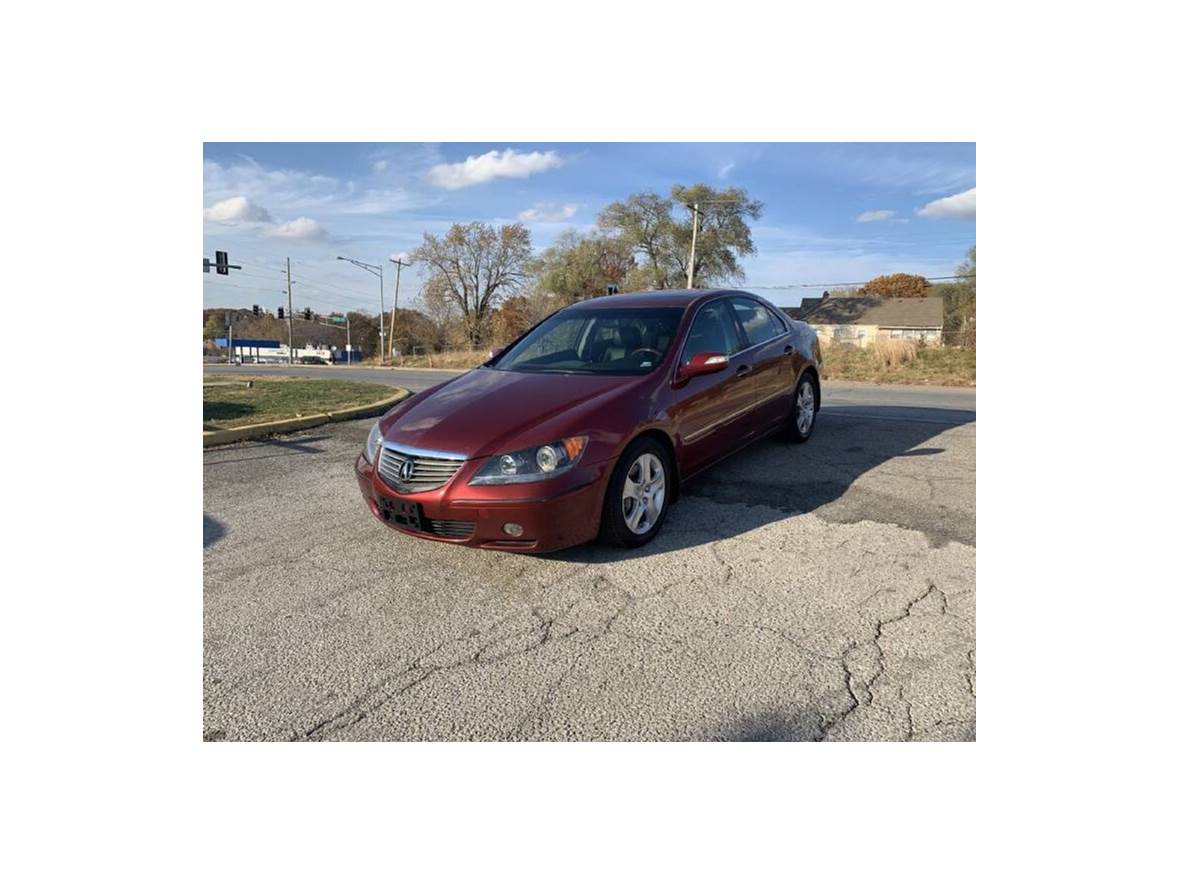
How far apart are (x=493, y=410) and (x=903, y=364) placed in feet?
56.8

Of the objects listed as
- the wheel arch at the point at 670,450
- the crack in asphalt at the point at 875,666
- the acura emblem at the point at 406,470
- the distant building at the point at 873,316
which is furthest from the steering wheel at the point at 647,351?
the distant building at the point at 873,316

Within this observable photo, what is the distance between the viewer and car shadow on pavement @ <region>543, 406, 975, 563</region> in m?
3.88

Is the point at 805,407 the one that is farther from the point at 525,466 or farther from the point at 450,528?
the point at 450,528

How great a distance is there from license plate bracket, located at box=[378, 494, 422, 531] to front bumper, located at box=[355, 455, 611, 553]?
0.07 feet

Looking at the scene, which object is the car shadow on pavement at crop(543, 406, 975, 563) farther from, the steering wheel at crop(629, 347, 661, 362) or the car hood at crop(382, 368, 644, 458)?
the steering wheel at crop(629, 347, 661, 362)

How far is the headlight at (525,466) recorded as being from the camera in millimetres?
3232

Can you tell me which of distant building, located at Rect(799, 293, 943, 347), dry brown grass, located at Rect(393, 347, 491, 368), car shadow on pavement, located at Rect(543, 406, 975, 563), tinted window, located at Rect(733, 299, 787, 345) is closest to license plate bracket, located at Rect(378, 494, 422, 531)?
car shadow on pavement, located at Rect(543, 406, 975, 563)

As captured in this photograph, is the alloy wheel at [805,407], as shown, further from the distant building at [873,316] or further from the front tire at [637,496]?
the distant building at [873,316]

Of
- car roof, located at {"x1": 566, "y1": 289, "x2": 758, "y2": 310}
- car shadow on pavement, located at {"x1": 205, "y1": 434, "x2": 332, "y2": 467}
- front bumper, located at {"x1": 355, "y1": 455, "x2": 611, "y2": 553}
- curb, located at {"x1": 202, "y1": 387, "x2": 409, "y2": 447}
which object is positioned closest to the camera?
front bumper, located at {"x1": 355, "y1": 455, "x2": 611, "y2": 553}

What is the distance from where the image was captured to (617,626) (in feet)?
9.37

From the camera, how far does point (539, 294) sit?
150 ft

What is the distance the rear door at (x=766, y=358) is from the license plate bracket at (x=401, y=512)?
2.63m

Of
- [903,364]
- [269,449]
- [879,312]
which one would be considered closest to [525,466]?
[269,449]

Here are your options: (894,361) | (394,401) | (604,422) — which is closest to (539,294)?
(894,361)
